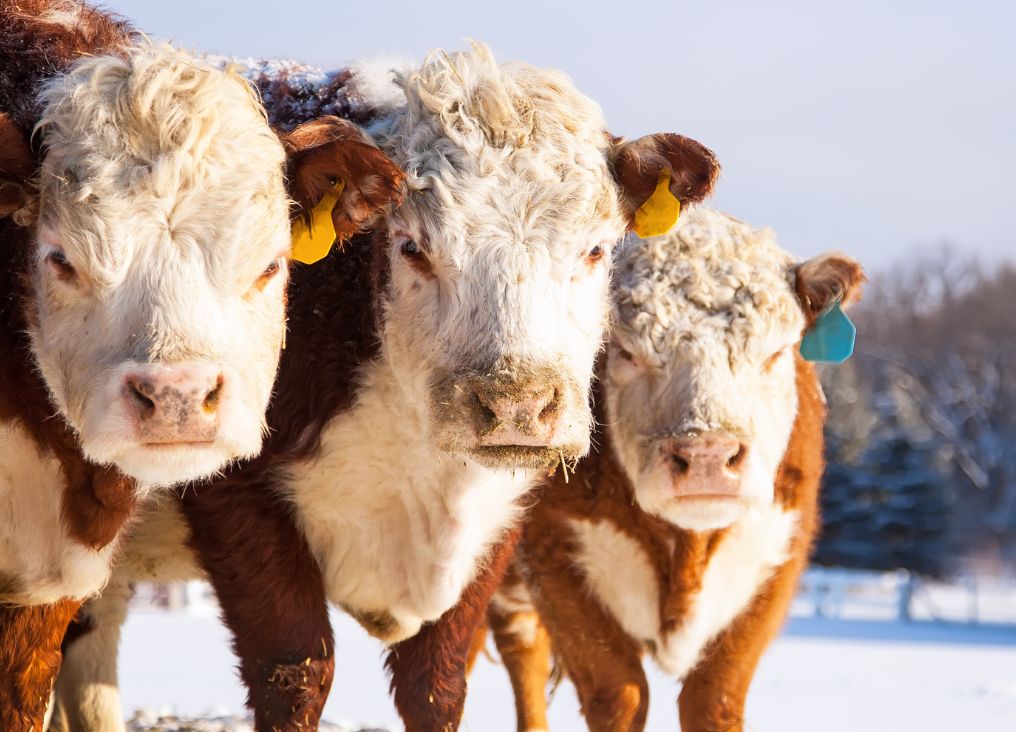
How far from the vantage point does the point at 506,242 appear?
474cm

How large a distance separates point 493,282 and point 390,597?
59.7 inches

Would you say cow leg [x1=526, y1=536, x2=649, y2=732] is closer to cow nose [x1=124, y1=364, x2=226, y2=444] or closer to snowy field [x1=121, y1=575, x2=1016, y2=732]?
snowy field [x1=121, y1=575, x2=1016, y2=732]

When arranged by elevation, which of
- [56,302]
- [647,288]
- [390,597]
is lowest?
[390,597]

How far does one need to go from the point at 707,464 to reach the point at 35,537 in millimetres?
2471

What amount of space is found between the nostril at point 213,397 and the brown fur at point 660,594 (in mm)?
2338

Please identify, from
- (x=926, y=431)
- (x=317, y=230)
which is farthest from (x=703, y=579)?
(x=926, y=431)

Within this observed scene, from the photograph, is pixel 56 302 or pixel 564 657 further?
pixel 564 657

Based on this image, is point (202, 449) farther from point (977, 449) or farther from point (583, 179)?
point (977, 449)

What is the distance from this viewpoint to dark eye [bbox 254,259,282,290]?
445 centimetres

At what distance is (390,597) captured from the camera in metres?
5.54

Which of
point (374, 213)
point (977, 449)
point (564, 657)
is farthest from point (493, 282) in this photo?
point (977, 449)

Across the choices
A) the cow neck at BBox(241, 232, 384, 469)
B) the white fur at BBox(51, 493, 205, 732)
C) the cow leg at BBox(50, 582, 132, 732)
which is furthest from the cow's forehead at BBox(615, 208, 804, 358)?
the cow leg at BBox(50, 582, 132, 732)

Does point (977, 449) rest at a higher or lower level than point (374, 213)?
lower

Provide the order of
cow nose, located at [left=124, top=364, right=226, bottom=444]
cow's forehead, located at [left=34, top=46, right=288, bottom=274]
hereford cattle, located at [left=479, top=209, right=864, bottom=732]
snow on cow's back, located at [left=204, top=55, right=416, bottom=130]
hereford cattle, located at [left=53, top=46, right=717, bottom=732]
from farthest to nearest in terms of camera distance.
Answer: hereford cattle, located at [left=479, top=209, right=864, bottom=732]
snow on cow's back, located at [left=204, top=55, right=416, bottom=130]
hereford cattle, located at [left=53, top=46, right=717, bottom=732]
cow's forehead, located at [left=34, top=46, right=288, bottom=274]
cow nose, located at [left=124, top=364, right=226, bottom=444]
